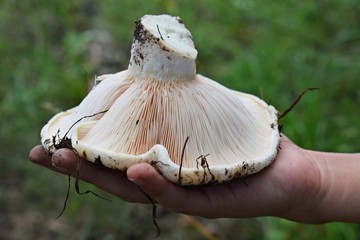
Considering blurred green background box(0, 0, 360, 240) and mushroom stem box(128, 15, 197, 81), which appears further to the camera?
blurred green background box(0, 0, 360, 240)

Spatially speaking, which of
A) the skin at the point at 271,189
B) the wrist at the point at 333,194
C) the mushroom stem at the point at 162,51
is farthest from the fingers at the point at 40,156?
the wrist at the point at 333,194

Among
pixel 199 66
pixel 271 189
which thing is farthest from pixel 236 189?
pixel 199 66

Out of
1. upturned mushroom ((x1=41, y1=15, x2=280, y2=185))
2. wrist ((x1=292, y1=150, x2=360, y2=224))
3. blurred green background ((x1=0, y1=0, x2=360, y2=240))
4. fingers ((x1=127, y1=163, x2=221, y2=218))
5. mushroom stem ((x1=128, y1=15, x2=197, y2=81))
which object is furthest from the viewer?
blurred green background ((x1=0, y1=0, x2=360, y2=240))

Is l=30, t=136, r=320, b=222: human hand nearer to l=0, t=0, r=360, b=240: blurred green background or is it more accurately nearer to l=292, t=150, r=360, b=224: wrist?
l=292, t=150, r=360, b=224: wrist

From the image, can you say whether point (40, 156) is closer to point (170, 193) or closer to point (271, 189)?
point (170, 193)

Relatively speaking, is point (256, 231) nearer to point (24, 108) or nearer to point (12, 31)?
point (24, 108)

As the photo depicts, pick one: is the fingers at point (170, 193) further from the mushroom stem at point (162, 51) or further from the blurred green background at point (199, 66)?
the blurred green background at point (199, 66)

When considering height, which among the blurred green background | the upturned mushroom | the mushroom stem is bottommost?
the blurred green background

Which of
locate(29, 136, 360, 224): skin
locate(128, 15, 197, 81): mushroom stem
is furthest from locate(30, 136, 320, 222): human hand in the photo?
locate(128, 15, 197, 81): mushroom stem
